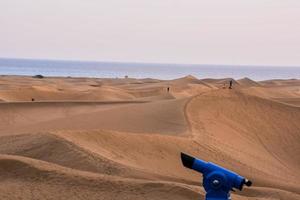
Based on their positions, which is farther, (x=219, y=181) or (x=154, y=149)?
(x=154, y=149)

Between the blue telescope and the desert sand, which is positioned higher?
the blue telescope

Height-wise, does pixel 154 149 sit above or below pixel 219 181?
below

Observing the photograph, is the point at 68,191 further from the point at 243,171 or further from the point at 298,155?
the point at 298,155

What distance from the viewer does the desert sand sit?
8.70m

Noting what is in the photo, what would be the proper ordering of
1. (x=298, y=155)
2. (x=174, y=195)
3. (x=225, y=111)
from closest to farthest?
(x=174, y=195) < (x=298, y=155) < (x=225, y=111)

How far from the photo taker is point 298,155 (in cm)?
1570

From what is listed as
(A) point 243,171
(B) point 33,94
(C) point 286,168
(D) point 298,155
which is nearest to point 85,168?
(A) point 243,171

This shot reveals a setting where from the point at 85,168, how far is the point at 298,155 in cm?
757

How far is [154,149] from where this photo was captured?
11.9m

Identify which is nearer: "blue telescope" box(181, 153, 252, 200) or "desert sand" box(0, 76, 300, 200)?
"blue telescope" box(181, 153, 252, 200)

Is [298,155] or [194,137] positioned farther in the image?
[298,155]

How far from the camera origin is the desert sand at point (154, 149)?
8703 mm

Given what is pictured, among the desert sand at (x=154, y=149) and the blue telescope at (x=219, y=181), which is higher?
the blue telescope at (x=219, y=181)

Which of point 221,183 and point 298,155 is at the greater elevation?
point 221,183
